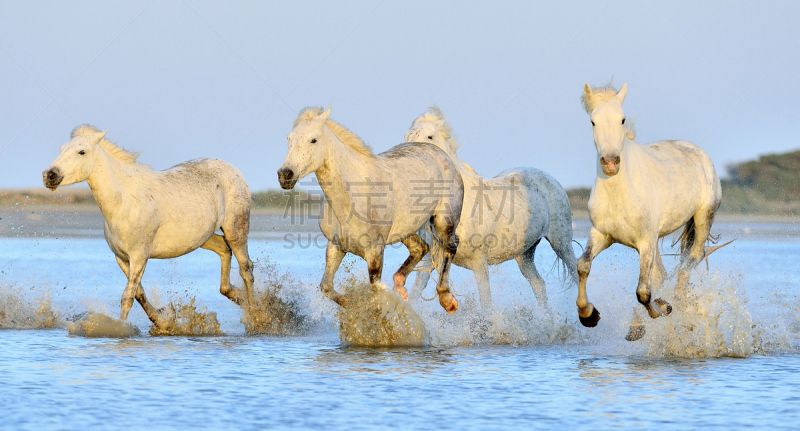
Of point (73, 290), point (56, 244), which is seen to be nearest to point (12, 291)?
point (73, 290)

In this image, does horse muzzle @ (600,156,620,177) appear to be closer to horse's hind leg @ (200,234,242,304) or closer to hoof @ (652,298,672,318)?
hoof @ (652,298,672,318)

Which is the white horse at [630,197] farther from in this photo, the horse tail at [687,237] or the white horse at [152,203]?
the white horse at [152,203]

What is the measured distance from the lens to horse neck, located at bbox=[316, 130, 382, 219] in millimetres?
8906

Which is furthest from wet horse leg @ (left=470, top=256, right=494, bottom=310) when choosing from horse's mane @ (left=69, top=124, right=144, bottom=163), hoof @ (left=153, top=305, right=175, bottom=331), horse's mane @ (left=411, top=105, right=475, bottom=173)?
horse's mane @ (left=69, top=124, right=144, bottom=163)

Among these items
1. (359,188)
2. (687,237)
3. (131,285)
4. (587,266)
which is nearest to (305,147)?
(359,188)

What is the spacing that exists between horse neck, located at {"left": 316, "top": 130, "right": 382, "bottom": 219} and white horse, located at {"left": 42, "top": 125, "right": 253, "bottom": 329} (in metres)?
2.13

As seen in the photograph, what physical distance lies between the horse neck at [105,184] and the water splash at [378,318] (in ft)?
8.41

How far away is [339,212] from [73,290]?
Result: 305 inches

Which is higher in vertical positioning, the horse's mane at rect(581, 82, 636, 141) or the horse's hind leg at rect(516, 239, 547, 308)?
the horse's mane at rect(581, 82, 636, 141)

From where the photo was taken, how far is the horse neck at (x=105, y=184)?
9.63 metres

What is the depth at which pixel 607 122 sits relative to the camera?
8.23 m

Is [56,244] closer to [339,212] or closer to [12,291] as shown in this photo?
[12,291]

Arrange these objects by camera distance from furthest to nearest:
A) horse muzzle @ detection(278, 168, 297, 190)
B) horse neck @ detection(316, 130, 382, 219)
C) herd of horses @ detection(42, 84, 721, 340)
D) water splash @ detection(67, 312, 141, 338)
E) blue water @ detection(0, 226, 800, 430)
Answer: water splash @ detection(67, 312, 141, 338) < horse neck @ detection(316, 130, 382, 219) < herd of horses @ detection(42, 84, 721, 340) < horse muzzle @ detection(278, 168, 297, 190) < blue water @ detection(0, 226, 800, 430)

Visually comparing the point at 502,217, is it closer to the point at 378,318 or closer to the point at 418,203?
the point at 418,203
